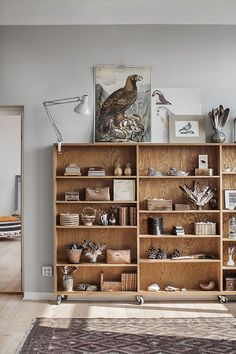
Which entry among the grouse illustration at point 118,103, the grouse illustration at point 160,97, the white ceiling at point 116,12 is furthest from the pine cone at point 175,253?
the white ceiling at point 116,12

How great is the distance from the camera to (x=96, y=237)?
530 cm

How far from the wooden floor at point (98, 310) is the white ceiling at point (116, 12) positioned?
2992mm

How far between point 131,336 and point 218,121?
95.8 inches

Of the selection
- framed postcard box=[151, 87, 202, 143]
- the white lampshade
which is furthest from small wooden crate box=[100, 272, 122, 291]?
the white lampshade

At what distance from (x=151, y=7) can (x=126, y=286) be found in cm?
291

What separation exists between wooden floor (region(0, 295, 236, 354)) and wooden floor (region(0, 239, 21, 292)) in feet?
1.75

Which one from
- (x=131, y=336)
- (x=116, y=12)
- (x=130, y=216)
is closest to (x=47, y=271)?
(x=130, y=216)

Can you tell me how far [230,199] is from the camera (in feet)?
17.2

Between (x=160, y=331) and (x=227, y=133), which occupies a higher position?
(x=227, y=133)

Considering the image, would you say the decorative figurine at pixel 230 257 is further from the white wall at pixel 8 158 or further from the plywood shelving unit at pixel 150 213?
the white wall at pixel 8 158

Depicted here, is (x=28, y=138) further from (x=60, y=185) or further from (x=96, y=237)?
(x=96, y=237)

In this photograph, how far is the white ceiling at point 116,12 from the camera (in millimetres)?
4879

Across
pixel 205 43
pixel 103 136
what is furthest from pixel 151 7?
pixel 103 136

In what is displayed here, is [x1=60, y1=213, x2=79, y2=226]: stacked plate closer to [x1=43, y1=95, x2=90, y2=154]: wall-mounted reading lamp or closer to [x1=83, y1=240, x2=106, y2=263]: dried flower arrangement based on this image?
[x1=83, y1=240, x2=106, y2=263]: dried flower arrangement
